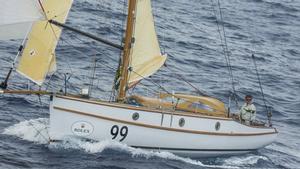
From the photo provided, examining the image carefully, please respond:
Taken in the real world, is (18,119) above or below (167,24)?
below

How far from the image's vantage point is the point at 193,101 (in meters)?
32.7

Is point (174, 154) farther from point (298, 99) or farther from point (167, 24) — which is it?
point (167, 24)

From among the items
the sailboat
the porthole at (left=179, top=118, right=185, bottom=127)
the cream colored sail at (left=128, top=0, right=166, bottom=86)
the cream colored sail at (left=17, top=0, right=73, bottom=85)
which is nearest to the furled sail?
the sailboat

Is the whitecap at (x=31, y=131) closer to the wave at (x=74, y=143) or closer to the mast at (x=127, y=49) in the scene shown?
the wave at (x=74, y=143)

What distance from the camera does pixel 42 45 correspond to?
28938mm

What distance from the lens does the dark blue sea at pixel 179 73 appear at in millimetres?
29906

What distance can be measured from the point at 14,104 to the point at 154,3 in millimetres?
32169

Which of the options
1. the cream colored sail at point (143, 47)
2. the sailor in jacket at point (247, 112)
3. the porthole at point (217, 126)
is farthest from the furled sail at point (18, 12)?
the sailor in jacket at point (247, 112)

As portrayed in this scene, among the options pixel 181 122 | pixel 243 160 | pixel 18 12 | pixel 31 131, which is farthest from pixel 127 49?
pixel 243 160

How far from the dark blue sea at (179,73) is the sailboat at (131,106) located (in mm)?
582

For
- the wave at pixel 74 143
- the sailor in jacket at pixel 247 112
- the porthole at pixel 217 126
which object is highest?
the sailor in jacket at pixel 247 112

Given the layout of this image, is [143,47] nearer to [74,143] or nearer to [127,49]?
[127,49]

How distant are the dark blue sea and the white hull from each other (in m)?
0.45

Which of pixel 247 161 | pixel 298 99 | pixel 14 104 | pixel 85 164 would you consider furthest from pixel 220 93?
pixel 85 164
